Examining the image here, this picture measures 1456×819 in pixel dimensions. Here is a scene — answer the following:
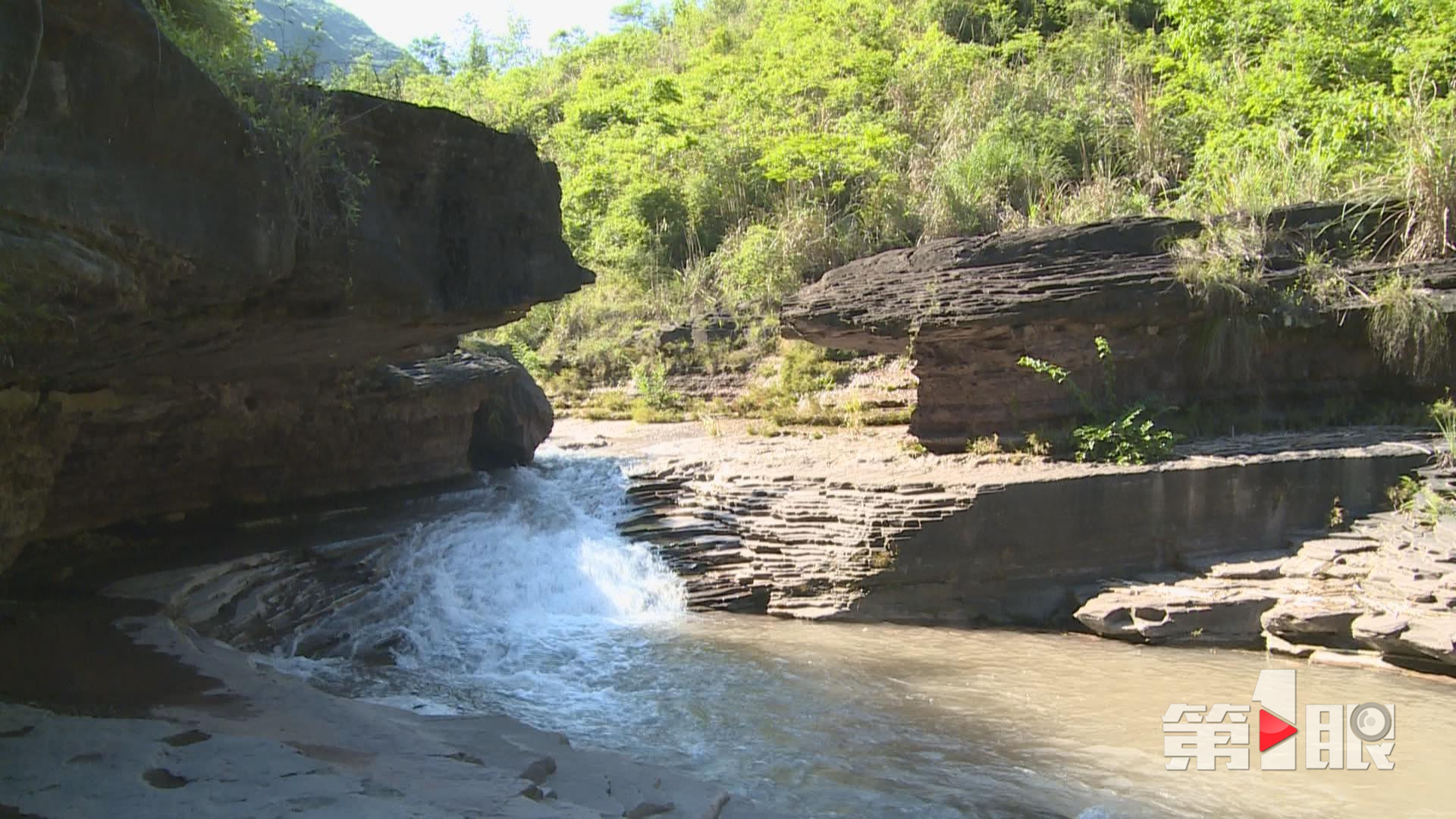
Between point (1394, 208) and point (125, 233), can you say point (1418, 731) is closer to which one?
point (1394, 208)

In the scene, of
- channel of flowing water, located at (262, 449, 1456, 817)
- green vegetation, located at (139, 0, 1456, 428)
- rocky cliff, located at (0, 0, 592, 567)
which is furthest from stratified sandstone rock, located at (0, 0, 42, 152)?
channel of flowing water, located at (262, 449, 1456, 817)

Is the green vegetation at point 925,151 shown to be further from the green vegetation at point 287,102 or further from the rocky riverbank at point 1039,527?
the rocky riverbank at point 1039,527

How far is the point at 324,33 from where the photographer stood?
641cm

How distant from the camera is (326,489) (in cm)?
1016

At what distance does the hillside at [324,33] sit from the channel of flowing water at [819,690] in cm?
414

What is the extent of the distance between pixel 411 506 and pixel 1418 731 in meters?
8.64

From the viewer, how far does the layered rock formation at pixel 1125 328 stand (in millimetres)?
9516

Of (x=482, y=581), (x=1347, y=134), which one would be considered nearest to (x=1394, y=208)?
(x=1347, y=134)

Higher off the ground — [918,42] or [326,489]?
[918,42]

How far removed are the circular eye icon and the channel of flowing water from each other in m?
0.12

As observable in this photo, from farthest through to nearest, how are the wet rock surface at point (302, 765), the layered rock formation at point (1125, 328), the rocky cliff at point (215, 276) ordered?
the layered rock formation at point (1125, 328) → the rocky cliff at point (215, 276) → the wet rock surface at point (302, 765)

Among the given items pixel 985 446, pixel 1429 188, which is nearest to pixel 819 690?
pixel 985 446

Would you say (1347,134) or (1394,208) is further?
(1347,134)

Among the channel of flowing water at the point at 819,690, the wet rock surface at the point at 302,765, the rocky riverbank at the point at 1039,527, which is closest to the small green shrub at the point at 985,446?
the rocky riverbank at the point at 1039,527
